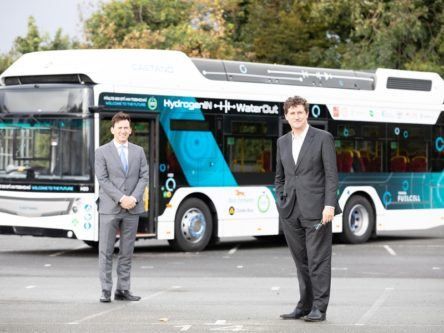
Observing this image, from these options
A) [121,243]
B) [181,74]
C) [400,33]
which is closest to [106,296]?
[121,243]

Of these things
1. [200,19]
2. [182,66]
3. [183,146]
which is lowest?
[183,146]

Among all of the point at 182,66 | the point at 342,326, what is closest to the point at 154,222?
the point at 182,66

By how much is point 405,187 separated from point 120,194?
13084mm

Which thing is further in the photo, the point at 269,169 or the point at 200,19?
the point at 200,19

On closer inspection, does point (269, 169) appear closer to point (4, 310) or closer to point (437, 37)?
point (4, 310)

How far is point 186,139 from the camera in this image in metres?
21.2

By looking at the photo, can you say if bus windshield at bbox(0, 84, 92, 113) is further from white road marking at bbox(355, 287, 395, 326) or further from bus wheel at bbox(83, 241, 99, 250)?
white road marking at bbox(355, 287, 395, 326)

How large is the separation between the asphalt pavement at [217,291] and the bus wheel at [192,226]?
0.67 feet

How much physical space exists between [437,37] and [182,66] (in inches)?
828

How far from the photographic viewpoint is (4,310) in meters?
12.4

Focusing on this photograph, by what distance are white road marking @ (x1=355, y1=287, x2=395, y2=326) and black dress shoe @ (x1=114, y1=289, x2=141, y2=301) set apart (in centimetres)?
246

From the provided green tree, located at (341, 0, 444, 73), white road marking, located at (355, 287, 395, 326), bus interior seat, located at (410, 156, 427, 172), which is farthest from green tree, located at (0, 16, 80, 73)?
white road marking, located at (355, 287, 395, 326)

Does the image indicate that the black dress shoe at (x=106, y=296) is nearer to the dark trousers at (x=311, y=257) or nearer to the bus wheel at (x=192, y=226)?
the dark trousers at (x=311, y=257)

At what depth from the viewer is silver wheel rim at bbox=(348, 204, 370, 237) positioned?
24.5 metres
